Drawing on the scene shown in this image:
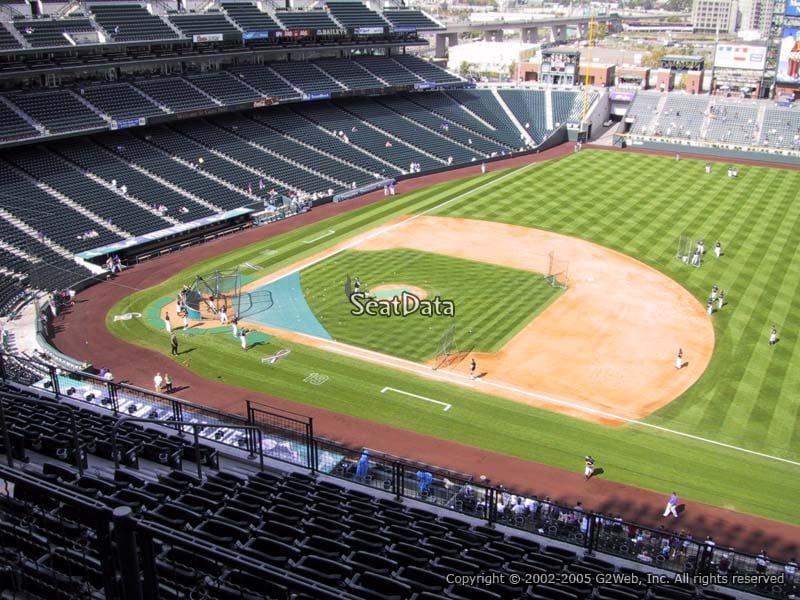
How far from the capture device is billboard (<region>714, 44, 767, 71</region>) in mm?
102875

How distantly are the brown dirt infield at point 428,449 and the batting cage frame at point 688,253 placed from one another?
26146mm

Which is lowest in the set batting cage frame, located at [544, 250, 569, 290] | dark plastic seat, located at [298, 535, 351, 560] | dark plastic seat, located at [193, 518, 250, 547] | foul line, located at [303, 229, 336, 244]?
batting cage frame, located at [544, 250, 569, 290]

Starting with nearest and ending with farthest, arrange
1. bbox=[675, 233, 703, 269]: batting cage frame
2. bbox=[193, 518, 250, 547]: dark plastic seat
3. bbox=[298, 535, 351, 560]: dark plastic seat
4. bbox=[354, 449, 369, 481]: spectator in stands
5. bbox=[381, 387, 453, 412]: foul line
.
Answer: bbox=[193, 518, 250, 547]: dark plastic seat → bbox=[298, 535, 351, 560]: dark plastic seat → bbox=[354, 449, 369, 481]: spectator in stands → bbox=[381, 387, 453, 412]: foul line → bbox=[675, 233, 703, 269]: batting cage frame

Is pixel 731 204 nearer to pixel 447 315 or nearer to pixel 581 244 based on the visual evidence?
pixel 581 244

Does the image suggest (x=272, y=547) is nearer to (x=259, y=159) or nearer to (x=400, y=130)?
(x=259, y=159)

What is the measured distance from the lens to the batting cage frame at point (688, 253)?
5050cm

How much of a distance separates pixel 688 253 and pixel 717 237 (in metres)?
5.59

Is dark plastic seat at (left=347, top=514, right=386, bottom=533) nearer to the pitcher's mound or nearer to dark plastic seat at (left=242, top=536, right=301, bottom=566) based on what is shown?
dark plastic seat at (left=242, top=536, right=301, bottom=566)

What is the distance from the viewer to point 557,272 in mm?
48969

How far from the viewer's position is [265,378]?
35.4 meters

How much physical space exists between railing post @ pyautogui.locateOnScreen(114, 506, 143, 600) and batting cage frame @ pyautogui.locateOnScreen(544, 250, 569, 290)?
41756mm

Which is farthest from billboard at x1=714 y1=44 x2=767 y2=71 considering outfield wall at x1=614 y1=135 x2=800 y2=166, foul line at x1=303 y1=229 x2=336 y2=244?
foul line at x1=303 y1=229 x2=336 y2=244

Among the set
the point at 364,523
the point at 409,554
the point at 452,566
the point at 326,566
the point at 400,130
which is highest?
the point at 326,566

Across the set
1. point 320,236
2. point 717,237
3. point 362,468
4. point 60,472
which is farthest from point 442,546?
point 717,237
